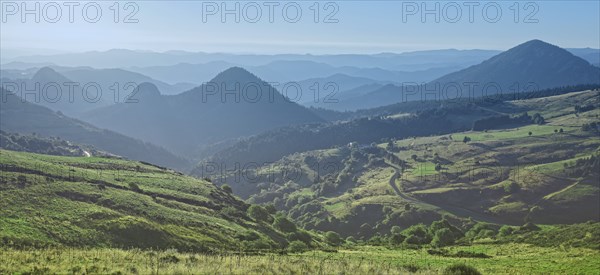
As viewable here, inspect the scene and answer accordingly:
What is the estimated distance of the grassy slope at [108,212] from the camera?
48.9m

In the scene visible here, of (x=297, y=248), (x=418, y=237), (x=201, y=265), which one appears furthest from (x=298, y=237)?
(x=201, y=265)

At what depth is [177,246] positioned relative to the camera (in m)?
52.5

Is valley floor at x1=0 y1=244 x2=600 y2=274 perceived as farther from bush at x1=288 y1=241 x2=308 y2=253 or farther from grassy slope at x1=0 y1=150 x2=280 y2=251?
bush at x1=288 y1=241 x2=308 y2=253

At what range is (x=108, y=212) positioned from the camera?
59.2 m

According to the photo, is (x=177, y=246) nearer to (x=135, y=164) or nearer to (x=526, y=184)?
(x=135, y=164)

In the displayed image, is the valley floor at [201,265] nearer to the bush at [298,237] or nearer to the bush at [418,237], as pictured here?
the bush at [298,237]

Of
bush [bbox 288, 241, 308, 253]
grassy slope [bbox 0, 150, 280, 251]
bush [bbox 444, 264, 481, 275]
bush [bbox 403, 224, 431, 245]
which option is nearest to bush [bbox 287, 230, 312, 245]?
grassy slope [bbox 0, 150, 280, 251]

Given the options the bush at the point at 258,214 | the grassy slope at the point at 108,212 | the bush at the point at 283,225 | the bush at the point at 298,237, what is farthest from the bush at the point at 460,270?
the bush at the point at 258,214

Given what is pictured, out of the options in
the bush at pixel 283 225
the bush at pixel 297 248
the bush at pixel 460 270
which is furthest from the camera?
the bush at pixel 283 225

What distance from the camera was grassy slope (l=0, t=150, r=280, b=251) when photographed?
4894 centimetres

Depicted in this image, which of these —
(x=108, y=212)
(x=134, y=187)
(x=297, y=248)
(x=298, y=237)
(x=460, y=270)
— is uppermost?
(x=460, y=270)

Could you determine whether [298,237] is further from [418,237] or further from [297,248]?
[418,237]

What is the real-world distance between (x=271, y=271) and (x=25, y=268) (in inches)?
518

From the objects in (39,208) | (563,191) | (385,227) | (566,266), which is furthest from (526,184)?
(39,208)
